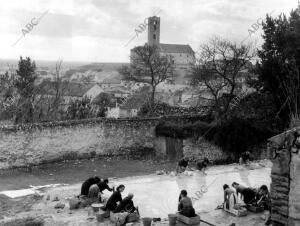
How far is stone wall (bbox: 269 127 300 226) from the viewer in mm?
11829

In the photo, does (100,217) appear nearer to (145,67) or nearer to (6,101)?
(6,101)

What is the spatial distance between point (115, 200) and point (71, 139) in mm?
13021

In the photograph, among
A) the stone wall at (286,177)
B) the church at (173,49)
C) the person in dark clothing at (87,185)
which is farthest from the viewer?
the church at (173,49)

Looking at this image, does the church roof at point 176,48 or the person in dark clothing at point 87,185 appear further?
the church roof at point 176,48

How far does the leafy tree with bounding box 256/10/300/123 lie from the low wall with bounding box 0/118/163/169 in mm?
7907

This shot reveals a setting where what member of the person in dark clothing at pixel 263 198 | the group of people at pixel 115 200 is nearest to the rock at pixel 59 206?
the group of people at pixel 115 200

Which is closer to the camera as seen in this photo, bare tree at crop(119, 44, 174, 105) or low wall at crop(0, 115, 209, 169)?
low wall at crop(0, 115, 209, 169)

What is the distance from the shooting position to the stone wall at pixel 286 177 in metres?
11.8

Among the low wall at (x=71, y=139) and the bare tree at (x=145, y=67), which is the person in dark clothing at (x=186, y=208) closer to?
the low wall at (x=71, y=139)

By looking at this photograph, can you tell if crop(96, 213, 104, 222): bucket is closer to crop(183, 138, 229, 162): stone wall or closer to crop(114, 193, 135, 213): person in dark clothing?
crop(114, 193, 135, 213): person in dark clothing

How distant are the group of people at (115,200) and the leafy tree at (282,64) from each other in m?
15.1

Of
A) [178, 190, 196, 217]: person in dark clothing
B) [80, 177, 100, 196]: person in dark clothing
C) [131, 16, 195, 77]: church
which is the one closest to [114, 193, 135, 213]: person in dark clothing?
[178, 190, 196, 217]: person in dark clothing

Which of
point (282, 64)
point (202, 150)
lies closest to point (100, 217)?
point (202, 150)

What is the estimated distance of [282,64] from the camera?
90.8 ft
